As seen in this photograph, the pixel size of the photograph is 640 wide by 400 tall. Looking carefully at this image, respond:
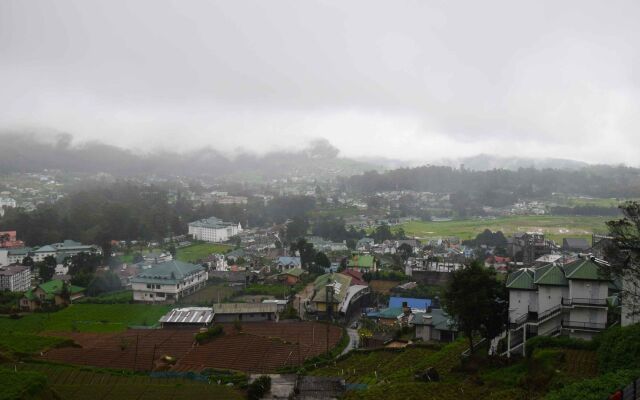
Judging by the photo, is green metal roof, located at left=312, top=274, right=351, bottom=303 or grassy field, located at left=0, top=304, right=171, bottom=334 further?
green metal roof, located at left=312, top=274, right=351, bottom=303

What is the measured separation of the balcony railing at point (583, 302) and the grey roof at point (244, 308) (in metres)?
13.4

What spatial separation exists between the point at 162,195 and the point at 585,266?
223ft

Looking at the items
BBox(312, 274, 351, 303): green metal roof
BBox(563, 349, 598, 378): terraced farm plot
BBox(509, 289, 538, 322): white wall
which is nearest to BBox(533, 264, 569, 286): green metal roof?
BBox(509, 289, 538, 322): white wall

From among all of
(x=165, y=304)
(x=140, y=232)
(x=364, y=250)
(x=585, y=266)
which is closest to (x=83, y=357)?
(x=165, y=304)

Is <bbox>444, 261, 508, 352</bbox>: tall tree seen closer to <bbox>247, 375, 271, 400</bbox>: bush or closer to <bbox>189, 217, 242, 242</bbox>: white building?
<bbox>247, 375, 271, 400</bbox>: bush

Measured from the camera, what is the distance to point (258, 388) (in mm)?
13789

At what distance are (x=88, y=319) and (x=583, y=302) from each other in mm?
20099

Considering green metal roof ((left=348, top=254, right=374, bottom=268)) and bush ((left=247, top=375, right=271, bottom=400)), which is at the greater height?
green metal roof ((left=348, top=254, right=374, bottom=268))

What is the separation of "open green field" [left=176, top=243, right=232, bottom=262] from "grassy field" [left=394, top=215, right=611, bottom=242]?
18.6m

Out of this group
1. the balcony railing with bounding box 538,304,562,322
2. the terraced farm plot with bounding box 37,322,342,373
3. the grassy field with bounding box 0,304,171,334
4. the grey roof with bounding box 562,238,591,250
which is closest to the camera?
the balcony railing with bounding box 538,304,562,322

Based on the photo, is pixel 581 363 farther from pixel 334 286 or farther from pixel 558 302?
pixel 334 286

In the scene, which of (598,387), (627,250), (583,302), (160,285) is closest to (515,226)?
(160,285)

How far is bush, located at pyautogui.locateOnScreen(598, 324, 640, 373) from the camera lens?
9.74 meters

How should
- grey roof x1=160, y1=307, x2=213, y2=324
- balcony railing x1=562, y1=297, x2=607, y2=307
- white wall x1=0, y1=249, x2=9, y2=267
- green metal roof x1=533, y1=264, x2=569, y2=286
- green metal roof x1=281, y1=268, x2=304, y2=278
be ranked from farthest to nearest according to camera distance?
1. white wall x1=0, y1=249, x2=9, y2=267
2. green metal roof x1=281, y1=268, x2=304, y2=278
3. grey roof x1=160, y1=307, x2=213, y2=324
4. green metal roof x1=533, y1=264, x2=569, y2=286
5. balcony railing x1=562, y1=297, x2=607, y2=307
